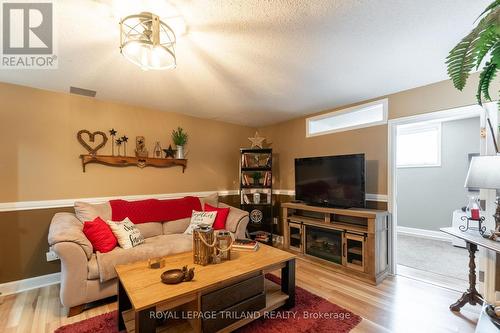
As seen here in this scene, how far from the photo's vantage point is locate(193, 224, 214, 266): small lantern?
6.35 feet

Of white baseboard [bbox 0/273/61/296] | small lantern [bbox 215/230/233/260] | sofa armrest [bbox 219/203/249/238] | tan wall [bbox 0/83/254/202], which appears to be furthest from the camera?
sofa armrest [bbox 219/203/249/238]

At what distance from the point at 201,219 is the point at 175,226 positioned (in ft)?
1.34

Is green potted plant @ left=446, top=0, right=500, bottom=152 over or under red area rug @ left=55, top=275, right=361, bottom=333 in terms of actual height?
over

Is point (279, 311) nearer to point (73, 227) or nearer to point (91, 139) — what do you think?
point (73, 227)

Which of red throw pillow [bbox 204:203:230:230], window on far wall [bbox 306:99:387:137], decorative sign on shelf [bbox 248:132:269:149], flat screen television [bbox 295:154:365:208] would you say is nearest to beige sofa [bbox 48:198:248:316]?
red throw pillow [bbox 204:203:230:230]

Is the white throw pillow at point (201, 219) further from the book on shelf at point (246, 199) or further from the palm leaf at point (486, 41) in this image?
the palm leaf at point (486, 41)

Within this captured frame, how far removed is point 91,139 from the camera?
3066 millimetres

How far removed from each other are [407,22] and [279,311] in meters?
2.60

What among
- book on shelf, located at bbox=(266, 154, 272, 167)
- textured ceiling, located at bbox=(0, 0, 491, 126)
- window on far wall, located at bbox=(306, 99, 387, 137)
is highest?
textured ceiling, located at bbox=(0, 0, 491, 126)

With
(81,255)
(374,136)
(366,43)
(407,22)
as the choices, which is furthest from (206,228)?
(374,136)

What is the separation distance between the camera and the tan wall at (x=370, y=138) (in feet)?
8.34

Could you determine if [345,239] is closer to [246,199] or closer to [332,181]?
[332,181]

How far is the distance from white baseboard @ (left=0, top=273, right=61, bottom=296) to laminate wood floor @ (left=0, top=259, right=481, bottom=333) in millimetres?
93

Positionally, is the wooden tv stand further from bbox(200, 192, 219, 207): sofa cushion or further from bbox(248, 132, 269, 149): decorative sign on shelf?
bbox(248, 132, 269, 149): decorative sign on shelf
